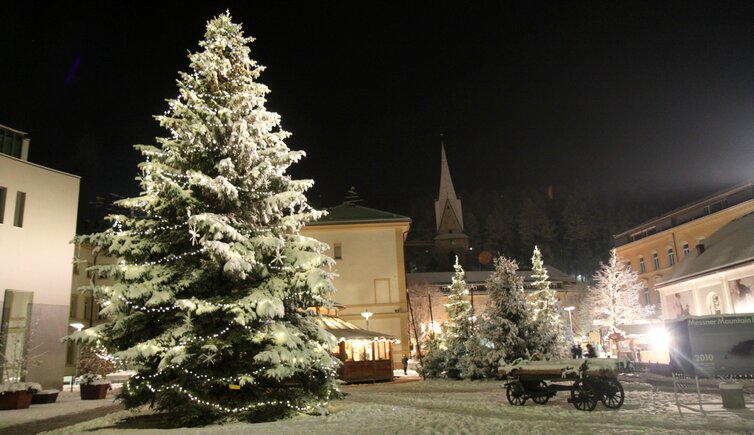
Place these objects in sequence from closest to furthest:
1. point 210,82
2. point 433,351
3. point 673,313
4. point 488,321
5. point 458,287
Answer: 1. point 210,82
2. point 488,321
3. point 433,351
4. point 673,313
5. point 458,287

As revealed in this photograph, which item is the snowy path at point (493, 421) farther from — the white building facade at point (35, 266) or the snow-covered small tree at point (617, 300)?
the snow-covered small tree at point (617, 300)

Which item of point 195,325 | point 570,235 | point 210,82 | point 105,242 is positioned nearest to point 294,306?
point 195,325

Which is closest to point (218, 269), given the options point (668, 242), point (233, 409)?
point (233, 409)

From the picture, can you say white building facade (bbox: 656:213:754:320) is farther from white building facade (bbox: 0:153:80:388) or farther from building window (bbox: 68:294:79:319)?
building window (bbox: 68:294:79:319)

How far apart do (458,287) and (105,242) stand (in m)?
39.6

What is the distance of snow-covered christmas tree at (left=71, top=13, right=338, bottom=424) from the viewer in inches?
511

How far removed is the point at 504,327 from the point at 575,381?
44.0ft

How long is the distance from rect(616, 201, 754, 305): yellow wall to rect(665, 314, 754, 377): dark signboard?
35.3 m

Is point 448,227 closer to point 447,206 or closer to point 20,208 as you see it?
point 447,206

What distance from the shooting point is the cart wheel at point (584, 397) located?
49.6ft

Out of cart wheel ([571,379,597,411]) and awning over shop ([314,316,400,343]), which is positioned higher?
awning over shop ([314,316,400,343])

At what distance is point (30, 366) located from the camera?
78.2 ft

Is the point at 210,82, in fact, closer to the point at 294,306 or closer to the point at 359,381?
the point at 294,306

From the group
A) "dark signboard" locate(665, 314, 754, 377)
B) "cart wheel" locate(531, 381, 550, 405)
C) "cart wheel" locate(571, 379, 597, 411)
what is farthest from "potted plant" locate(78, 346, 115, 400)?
"dark signboard" locate(665, 314, 754, 377)
